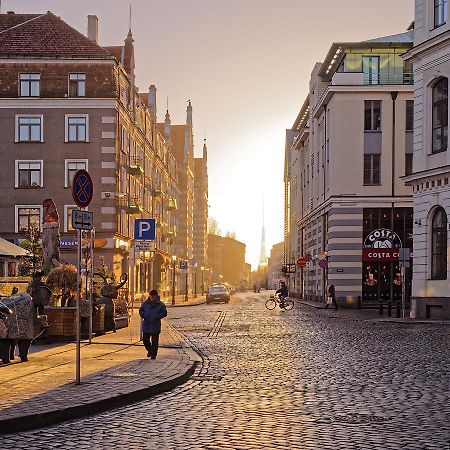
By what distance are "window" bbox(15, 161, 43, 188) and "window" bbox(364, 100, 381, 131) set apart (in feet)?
69.2

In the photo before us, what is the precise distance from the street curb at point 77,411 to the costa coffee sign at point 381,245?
123 ft

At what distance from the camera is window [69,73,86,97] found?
52.4 metres

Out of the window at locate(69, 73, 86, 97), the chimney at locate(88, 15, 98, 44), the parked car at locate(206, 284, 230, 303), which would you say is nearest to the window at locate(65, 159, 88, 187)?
the window at locate(69, 73, 86, 97)

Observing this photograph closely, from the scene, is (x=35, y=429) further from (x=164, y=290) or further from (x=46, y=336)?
(x=164, y=290)

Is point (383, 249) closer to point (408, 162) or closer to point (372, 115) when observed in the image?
point (408, 162)

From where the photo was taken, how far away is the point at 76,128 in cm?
5238

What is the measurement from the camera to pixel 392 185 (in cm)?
4994

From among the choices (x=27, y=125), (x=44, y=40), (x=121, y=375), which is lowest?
(x=121, y=375)

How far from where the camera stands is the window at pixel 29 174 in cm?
5200

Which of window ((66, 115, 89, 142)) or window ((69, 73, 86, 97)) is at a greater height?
window ((69, 73, 86, 97))

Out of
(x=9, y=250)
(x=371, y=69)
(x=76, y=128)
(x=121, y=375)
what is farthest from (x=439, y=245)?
(x=76, y=128)

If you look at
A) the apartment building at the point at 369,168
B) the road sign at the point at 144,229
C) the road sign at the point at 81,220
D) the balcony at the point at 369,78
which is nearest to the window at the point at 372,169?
the apartment building at the point at 369,168

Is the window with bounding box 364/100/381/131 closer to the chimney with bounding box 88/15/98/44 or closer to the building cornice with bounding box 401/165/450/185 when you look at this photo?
the building cornice with bounding box 401/165/450/185

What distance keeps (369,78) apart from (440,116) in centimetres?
1915
